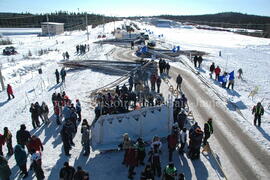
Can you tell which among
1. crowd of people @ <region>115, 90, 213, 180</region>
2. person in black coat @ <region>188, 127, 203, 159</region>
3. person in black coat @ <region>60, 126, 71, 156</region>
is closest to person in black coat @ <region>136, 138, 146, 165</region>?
crowd of people @ <region>115, 90, 213, 180</region>

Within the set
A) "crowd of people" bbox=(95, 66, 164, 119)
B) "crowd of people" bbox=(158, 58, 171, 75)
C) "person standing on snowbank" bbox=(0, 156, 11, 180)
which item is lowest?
"person standing on snowbank" bbox=(0, 156, 11, 180)

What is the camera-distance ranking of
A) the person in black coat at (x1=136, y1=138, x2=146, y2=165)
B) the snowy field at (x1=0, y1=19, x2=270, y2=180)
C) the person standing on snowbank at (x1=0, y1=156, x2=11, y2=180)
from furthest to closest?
the snowy field at (x1=0, y1=19, x2=270, y2=180)
the person in black coat at (x1=136, y1=138, x2=146, y2=165)
the person standing on snowbank at (x1=0, y1=156, x2=11, y2=180)

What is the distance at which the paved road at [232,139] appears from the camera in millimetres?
10531

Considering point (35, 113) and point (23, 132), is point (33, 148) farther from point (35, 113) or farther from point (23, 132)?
point (35, 113)

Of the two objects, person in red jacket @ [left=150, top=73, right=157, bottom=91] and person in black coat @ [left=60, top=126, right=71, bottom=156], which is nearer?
person in black coat @ [left=60, top=126, right=71, bottom=156]

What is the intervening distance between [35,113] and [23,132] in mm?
2669

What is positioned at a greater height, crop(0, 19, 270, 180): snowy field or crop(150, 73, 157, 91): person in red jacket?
crop(150, 73, 157, 91): person in red jacket

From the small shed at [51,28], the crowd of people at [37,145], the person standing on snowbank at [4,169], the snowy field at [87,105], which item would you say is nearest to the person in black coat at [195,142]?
the snowy field at [87,105]

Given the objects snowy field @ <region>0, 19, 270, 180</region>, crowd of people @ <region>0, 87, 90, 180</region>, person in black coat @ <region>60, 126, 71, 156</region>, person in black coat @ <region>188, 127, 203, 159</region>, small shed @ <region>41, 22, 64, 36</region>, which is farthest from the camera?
small shed @ <region>41, 22, 64, 36</region>

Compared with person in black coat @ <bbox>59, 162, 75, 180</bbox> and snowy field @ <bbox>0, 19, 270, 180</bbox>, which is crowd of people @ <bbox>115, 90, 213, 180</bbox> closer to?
snowy field @ <bbox>0, 19, 270, 180</bbox>

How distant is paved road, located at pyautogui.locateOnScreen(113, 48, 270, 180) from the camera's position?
34.6ft

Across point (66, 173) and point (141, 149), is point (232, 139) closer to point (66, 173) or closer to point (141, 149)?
point (141, 149)

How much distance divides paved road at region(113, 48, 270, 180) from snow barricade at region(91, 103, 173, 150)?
305cm

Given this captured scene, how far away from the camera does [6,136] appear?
37.2ft
